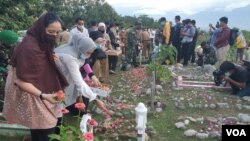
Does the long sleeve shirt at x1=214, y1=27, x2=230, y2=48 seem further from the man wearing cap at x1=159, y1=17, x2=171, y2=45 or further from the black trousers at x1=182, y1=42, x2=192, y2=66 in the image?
the man wearing cap at x1=159, y1=17, x2=171, y2=45

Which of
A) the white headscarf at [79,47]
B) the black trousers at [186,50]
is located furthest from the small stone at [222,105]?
the black trousers at [186,50]

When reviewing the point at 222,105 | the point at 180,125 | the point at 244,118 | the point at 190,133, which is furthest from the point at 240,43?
the point at 190,133

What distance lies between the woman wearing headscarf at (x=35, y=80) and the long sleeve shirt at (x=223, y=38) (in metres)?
9.34

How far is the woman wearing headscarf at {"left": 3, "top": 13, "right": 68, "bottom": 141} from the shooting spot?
334 centimetres

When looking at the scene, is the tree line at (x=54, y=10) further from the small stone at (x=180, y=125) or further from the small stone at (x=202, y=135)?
the small stone at (x=202, y=135)

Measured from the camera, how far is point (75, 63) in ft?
14.3

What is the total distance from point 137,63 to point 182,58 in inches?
75.4

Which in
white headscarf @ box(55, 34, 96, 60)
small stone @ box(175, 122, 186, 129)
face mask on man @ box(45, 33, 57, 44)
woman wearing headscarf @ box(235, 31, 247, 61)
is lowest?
small stone @ box(175, 122, 186, 129)

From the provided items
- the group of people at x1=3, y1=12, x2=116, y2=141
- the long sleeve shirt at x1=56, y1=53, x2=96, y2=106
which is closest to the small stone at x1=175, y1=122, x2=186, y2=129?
the long sleeve shirt at x1=56, y1=53, x2=96, y2=106

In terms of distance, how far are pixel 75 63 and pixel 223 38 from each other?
343 inches

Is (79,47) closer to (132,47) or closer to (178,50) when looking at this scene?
(132,47)

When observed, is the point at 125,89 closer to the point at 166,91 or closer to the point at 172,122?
the point at 166,91

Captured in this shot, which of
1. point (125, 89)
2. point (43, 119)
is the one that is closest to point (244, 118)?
point (125, 89)

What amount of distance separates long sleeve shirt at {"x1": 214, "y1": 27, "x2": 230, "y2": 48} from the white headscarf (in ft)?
27.4
